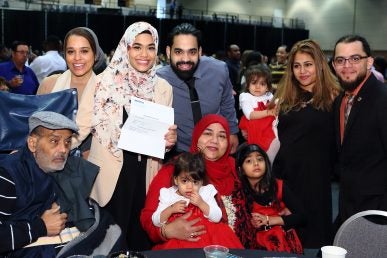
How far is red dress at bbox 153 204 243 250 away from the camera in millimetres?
2188

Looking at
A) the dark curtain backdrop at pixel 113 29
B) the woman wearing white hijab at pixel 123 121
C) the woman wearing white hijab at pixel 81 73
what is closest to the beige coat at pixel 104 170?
the woman wearing white hijab at pixel 123 121

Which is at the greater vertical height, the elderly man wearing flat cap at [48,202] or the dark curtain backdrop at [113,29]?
the dark curtain backdrop at [113,29]

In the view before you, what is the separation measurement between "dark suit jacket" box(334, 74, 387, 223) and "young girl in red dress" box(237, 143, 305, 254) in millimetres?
355

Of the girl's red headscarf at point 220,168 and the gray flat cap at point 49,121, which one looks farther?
the girl's red headscarf at point 220,168

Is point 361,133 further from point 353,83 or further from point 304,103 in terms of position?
point 304,103

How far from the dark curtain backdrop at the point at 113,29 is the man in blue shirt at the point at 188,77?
1306cm

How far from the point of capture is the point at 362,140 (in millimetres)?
2453

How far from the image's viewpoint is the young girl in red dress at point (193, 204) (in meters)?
2.21

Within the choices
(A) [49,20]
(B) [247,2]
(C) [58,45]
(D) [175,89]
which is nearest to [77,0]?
(A) [49,20]

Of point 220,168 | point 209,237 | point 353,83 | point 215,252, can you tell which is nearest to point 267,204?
point 220,168

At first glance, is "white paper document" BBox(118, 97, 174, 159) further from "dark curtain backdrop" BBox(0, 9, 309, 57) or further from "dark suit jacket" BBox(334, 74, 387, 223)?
"dark curtain backdrop" BBox(0, 9, 309, 57)

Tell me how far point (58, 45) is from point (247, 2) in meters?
21.0

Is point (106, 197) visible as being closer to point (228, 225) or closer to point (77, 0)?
point (228, 225)

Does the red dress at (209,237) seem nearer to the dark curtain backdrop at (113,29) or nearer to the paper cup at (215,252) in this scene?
the paper cup at (215,252)
